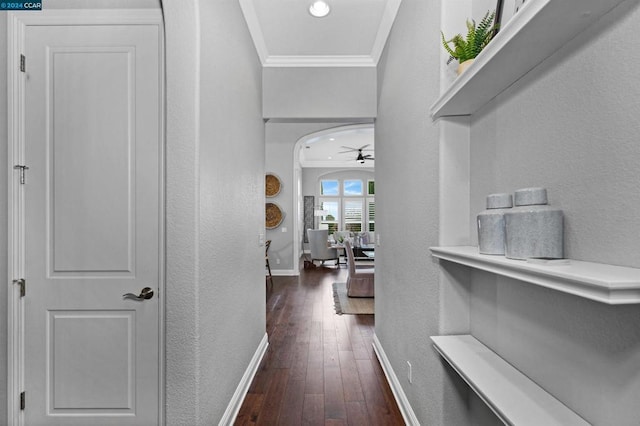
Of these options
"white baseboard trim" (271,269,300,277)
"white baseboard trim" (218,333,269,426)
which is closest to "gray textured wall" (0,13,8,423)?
"white baseboard trim" (218,333,269,426)

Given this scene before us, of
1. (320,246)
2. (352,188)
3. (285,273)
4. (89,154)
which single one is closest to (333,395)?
(89,154)

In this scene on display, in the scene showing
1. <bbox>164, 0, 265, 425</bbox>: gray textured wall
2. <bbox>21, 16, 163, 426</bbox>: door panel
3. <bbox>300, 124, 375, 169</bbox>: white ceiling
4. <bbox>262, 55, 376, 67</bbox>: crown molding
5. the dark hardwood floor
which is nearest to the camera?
<bbox>164, 0, 265, 425</bbox>: gray textured wall

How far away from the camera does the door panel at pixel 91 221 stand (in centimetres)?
168

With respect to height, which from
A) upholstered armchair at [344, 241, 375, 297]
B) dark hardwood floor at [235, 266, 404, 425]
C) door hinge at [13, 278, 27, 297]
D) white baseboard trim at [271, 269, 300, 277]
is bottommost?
dark hardwood floor at [235, 266, 404, 425]

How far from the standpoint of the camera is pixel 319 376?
2617mm

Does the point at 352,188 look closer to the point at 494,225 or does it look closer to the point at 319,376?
the point at 319,376

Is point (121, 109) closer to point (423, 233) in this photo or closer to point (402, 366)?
point (423, 233)

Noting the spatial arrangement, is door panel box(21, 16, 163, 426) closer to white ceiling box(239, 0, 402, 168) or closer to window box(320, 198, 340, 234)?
white ceiling box(239, 0, 402, 168)

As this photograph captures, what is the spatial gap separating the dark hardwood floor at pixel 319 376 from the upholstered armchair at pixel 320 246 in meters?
3.53

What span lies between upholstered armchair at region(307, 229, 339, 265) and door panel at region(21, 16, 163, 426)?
627 cm

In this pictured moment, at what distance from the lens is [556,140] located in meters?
0.99

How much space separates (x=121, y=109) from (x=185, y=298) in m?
1.07

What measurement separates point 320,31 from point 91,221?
2292mm

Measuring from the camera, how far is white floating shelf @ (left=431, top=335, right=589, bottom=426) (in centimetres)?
90
